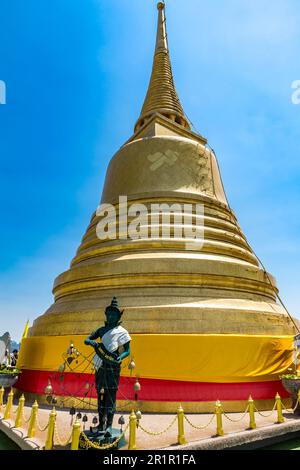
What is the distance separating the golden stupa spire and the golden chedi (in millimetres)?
4348

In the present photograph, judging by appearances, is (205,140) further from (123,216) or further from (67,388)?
(67,388)

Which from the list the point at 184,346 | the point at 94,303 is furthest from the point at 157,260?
the point at 184,346

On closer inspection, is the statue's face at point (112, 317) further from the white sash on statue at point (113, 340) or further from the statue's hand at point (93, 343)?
the statue's hand at point (93, 343)

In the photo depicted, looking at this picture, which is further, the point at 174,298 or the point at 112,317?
the point at 174,298

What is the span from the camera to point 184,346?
8391 mm

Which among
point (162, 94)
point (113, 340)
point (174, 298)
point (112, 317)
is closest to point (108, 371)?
point (113, 340)

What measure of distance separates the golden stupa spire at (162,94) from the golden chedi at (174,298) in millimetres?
4348

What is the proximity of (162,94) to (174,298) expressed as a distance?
14.7 meters

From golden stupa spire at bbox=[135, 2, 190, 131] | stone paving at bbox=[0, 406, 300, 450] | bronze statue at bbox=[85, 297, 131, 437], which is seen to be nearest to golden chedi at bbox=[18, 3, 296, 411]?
stone paving at bbox=[0, 406, 300, 450]

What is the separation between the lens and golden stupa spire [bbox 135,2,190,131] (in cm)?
1917

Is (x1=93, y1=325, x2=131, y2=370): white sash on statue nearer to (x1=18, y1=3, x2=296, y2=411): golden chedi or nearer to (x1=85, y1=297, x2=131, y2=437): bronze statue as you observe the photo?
(x1=85, y1=297, x2=131, y2=437): bronze statue

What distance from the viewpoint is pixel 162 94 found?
65.6ft

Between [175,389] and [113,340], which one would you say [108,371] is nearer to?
[113,340]

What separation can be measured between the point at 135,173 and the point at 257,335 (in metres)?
8.84
